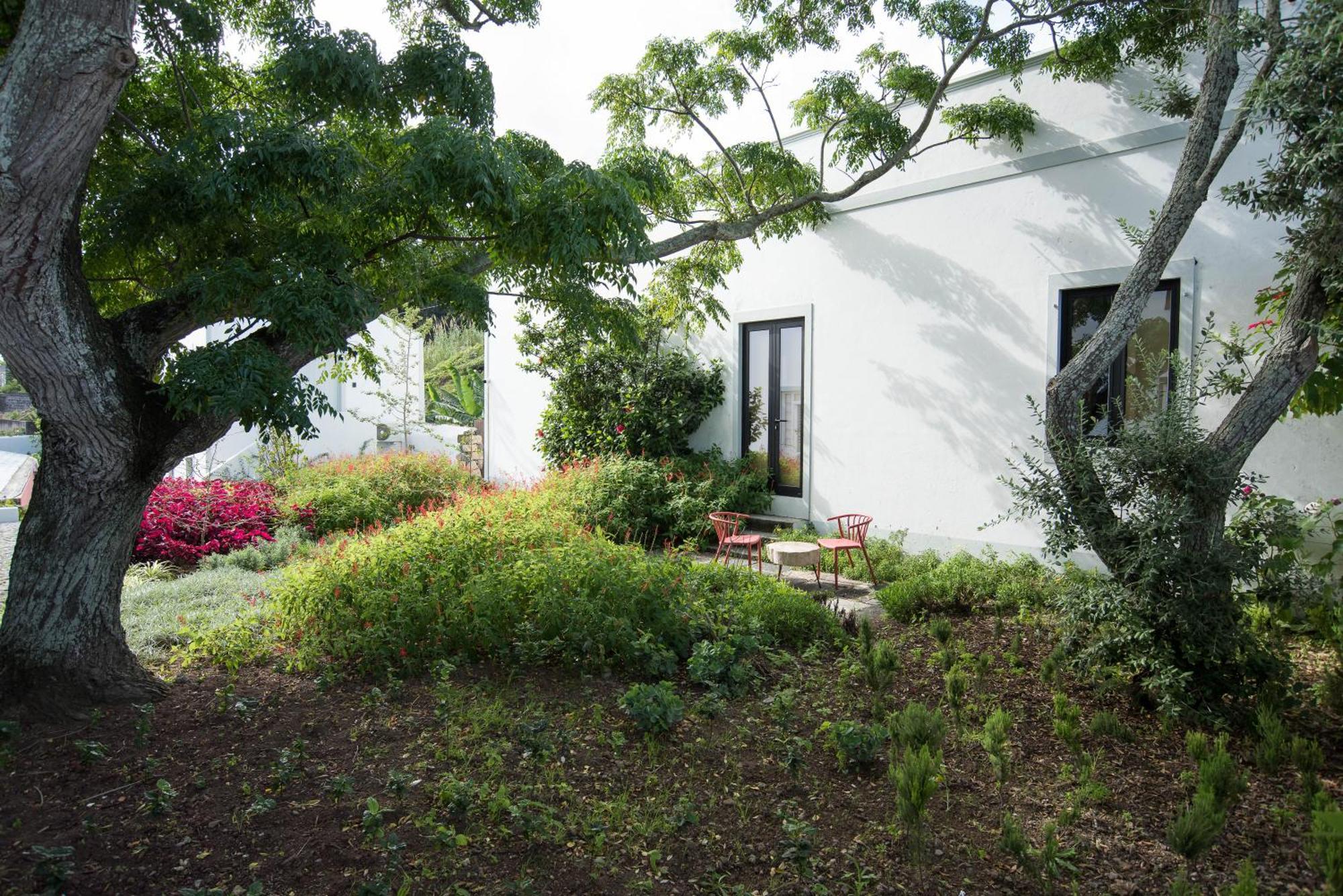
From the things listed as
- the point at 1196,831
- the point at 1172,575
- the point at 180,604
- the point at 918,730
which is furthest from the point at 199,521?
the point at 1196,831

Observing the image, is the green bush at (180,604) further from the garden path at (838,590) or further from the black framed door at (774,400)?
the black framed door at (774,400)

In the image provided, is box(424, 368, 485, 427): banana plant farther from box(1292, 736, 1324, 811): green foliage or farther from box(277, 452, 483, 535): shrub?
box(1292, 736, 1324, 811): green foliage

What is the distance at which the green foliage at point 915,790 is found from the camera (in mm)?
2961

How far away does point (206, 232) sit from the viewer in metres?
4.18

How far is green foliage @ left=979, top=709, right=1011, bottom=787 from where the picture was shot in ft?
11.7

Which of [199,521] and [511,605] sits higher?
[199,521]

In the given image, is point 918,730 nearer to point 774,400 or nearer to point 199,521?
point 774,400

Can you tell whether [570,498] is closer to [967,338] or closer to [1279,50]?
[967,338]

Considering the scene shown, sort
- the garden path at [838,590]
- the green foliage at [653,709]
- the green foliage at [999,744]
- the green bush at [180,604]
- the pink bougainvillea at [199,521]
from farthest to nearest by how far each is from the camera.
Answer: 1. the pink bougainvillea at [199,521]
2. the garden path at [838,590]
3. the green bush at [180,604]
4. the green foliage at [653,709]
5. the green foliage at [999,744]

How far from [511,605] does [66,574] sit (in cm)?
222

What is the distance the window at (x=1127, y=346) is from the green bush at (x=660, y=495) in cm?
374

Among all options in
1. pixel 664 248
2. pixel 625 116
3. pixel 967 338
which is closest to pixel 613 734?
pixel 664 248

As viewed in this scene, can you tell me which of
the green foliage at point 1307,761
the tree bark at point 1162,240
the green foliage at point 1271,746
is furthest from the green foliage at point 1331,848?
the tree bark at point 1162,240

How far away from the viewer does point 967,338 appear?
8.12 m
